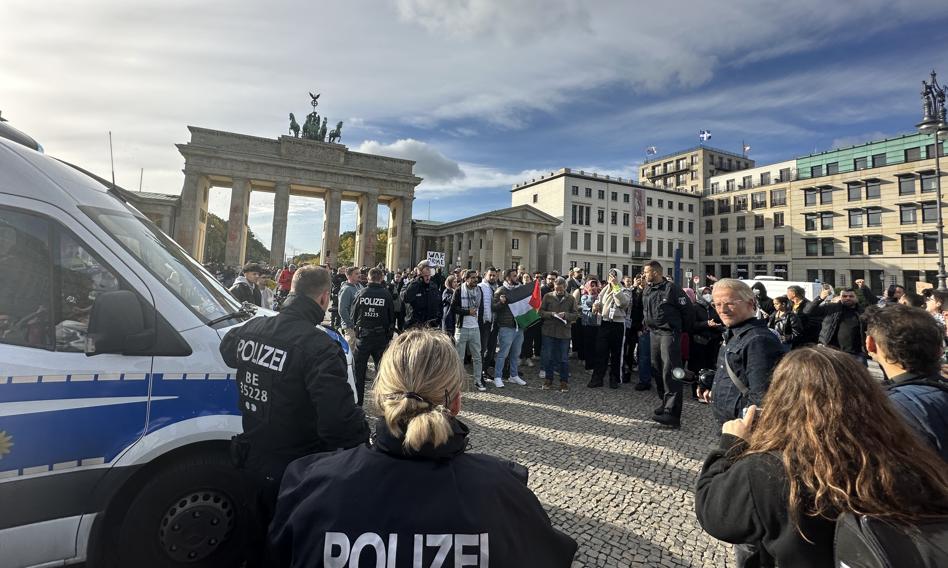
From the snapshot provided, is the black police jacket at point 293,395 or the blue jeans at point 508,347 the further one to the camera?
the blue jeans at point 508,347

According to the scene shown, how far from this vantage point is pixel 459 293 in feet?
28.1

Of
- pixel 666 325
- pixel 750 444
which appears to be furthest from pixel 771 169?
pixel 750 444

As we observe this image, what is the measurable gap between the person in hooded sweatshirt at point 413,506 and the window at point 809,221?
74.2 meters

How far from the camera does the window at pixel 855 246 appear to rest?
53.5 metres

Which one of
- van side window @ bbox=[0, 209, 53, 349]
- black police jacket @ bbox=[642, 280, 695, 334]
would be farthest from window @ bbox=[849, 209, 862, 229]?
van side window @ bbox=[0, 209, 53, 349]

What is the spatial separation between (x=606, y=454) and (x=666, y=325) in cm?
230

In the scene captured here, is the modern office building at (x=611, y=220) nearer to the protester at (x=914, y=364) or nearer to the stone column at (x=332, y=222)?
the stone column at (x=332, y=222)

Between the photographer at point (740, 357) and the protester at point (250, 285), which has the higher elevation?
the protester at point (250, 285)

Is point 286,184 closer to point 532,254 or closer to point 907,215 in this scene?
point 532,254

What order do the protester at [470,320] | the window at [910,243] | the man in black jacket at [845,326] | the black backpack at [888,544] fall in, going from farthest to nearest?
the window at [910,243]
the protester at [470,320]
the man in black jacket at [845,326]
the black backpack at [888,544]

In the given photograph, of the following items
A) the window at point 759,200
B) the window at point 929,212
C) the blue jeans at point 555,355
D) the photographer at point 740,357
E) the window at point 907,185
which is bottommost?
the blue jeans at point 555,355

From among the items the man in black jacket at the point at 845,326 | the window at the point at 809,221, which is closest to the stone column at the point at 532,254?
the window at the point at 809,221

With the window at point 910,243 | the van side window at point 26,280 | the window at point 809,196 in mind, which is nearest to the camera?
the van side window at point 26,280

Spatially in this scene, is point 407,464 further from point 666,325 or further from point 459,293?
point 459,293
